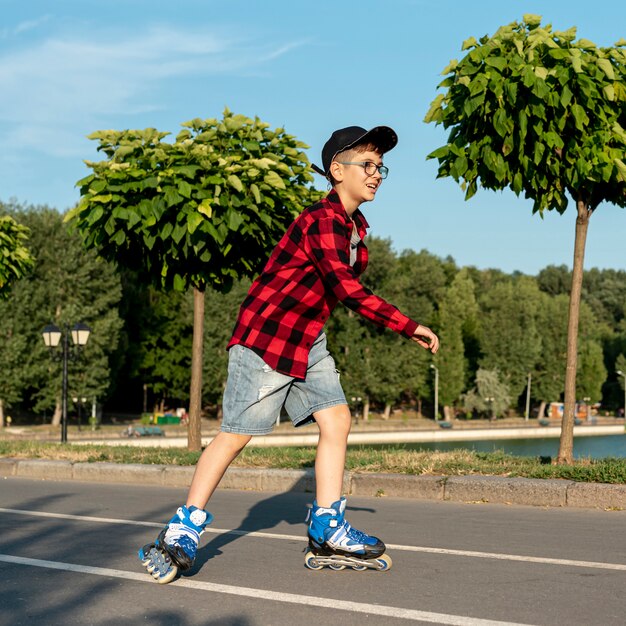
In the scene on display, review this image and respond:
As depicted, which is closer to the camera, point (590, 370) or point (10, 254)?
point (10, 254)

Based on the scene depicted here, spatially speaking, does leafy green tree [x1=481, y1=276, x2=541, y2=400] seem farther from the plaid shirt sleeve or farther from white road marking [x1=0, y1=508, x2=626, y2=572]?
the plaid shirt sleeve

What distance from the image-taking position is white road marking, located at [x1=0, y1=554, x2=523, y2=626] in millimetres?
3691

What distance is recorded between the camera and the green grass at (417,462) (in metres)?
8.26

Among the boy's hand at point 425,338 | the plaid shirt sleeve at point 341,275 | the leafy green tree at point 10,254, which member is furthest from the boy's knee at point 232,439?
the leafy green tree at point 10,254

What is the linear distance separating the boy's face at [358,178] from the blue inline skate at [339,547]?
5.09 feet

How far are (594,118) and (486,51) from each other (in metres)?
1.28

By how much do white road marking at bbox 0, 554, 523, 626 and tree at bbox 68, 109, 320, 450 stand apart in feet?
27.4

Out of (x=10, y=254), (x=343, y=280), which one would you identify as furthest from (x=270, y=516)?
(x=10, y=254)

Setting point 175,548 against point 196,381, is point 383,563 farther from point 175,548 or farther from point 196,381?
point 196,381

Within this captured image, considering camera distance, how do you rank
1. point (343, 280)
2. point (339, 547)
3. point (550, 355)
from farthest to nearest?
point (550, 355) < point (339, 547) < point (343, 280)

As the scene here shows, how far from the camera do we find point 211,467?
15.5 feet

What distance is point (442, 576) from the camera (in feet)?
15.0

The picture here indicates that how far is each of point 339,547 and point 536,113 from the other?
6201mm

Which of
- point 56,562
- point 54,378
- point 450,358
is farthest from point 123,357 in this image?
point 56,562
